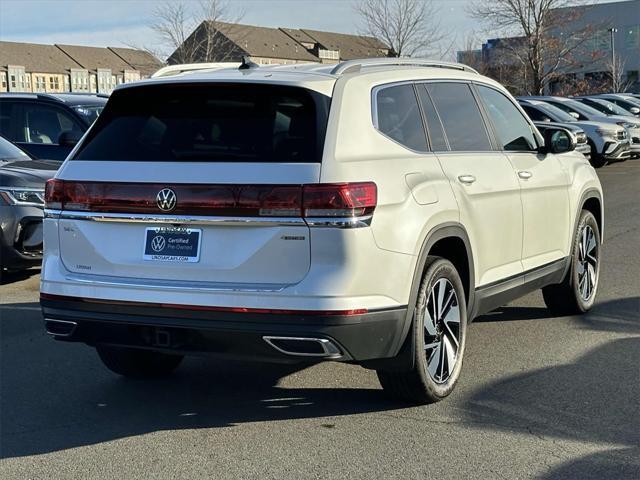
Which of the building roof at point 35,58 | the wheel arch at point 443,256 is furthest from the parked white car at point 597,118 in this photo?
the building roof at point 35,58

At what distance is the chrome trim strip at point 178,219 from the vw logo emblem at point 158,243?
8 centimetres

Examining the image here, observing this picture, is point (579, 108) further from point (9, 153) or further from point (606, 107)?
point (9, 153)

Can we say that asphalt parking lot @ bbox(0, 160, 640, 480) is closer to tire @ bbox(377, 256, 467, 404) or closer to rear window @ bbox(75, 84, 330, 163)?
tire @ bbox(377, 256, 467, 404)

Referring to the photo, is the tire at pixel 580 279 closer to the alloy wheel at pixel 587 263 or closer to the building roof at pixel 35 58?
the alloy wheel at pixel 587 263

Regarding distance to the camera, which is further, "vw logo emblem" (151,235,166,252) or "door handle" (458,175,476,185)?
"door handle" (458,175,476,185)

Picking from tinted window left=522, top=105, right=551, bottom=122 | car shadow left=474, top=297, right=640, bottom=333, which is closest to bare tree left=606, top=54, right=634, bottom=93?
tinted window left=522, top=105, right=551, bottom=122

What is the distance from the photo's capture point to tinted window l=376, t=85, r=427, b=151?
484cm

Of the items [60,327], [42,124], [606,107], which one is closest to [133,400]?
[60,327]

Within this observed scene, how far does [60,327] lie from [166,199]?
0.94 m

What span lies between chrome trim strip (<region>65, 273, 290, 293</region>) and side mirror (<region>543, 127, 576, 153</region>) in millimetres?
3058

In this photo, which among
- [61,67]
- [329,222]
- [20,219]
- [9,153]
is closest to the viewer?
[329,222]

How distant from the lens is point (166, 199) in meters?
4.41

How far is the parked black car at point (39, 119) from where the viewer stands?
488 inches

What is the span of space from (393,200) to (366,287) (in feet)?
1.53
